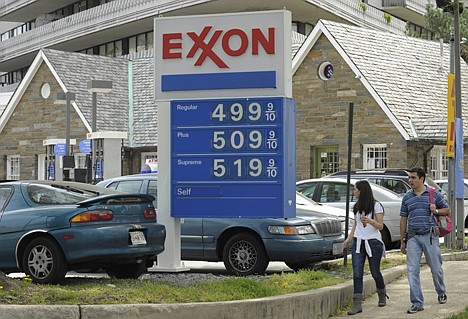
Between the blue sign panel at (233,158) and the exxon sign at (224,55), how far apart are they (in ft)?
0.65

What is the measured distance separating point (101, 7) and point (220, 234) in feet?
166

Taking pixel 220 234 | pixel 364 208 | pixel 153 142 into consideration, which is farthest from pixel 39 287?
pixel 153 142

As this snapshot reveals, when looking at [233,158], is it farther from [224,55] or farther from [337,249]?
[337,249]

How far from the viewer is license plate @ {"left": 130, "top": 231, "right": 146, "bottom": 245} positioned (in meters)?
12.1

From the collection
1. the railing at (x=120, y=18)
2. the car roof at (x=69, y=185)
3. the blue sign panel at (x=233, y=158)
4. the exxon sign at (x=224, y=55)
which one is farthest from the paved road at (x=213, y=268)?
the railing at (x=120, y=18)

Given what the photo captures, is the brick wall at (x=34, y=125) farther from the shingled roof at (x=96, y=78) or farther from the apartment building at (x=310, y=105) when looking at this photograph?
the shingled roof at (x=96, y=78)

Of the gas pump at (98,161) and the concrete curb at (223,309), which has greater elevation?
the gas pump at (98,161)

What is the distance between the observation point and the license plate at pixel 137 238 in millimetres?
12117

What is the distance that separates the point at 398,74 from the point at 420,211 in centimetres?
2009

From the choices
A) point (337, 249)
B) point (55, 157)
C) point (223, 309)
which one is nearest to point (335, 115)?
point (55, 157)

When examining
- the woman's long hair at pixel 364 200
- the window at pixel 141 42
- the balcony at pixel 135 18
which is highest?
the balcony at pixel 135 18

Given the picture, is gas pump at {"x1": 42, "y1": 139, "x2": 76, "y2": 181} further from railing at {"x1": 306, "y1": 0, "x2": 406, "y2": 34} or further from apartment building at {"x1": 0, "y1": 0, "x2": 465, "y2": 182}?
railing at {"x1": 306, "y1": 0, "x2": 406, "y2": 34}

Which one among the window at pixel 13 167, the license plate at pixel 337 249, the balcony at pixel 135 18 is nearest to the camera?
the license plate at pixel 337 249

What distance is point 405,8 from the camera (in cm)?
6594
